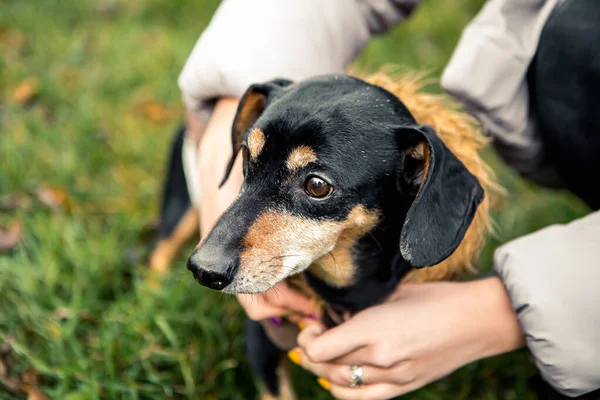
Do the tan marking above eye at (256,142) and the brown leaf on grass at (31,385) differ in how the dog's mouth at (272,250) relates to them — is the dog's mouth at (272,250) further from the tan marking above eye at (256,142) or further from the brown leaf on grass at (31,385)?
the brown leaf on grass at (31,385)

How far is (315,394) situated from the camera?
91.4 inches

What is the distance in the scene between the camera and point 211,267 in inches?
58.0

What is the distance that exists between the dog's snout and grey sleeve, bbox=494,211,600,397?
0.78 meters

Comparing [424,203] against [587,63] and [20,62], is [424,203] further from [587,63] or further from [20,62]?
[20,62]

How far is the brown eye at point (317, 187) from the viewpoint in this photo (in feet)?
5.17

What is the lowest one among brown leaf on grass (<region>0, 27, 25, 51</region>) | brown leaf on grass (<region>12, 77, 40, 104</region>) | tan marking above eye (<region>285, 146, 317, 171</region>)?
brown leaf on grass (<region>12, 77, 40, 104</region>)

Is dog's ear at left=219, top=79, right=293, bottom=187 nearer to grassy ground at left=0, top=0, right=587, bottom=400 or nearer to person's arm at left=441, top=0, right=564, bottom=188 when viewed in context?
person's arm at left=441, top=0, right=564, bottom=188

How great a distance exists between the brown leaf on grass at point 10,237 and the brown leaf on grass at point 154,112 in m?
1.18

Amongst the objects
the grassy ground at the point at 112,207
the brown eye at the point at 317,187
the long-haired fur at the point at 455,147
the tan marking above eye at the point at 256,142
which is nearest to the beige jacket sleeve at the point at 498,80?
the long-haired fur at the point at 455,147

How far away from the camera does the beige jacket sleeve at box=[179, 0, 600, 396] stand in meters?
1.57

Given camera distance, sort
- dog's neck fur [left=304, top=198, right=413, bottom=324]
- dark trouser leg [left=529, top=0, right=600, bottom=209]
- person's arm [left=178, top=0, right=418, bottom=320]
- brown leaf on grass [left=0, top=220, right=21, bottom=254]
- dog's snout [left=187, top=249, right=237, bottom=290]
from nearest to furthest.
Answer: dog's snout [left=187, top=249, right=237, bottom=290] → dog's neck fur [left=304, top=198, right=413, bottom=324] → dark trouser leg [left=529, top=0, right=600, bottom=209] → person's arm [left=178, top=0, right=418, bottom=320] → brown leaf on grass [left=0, top=220, right=21, bottom=254]

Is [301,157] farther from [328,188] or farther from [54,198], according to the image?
[54,198]

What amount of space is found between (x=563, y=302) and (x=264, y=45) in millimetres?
1233

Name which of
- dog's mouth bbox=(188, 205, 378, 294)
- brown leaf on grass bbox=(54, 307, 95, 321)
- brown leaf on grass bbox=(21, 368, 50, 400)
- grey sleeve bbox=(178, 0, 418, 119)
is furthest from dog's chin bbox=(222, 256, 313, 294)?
brown leaf on grass bbox=(54, 307, 95, 321)
